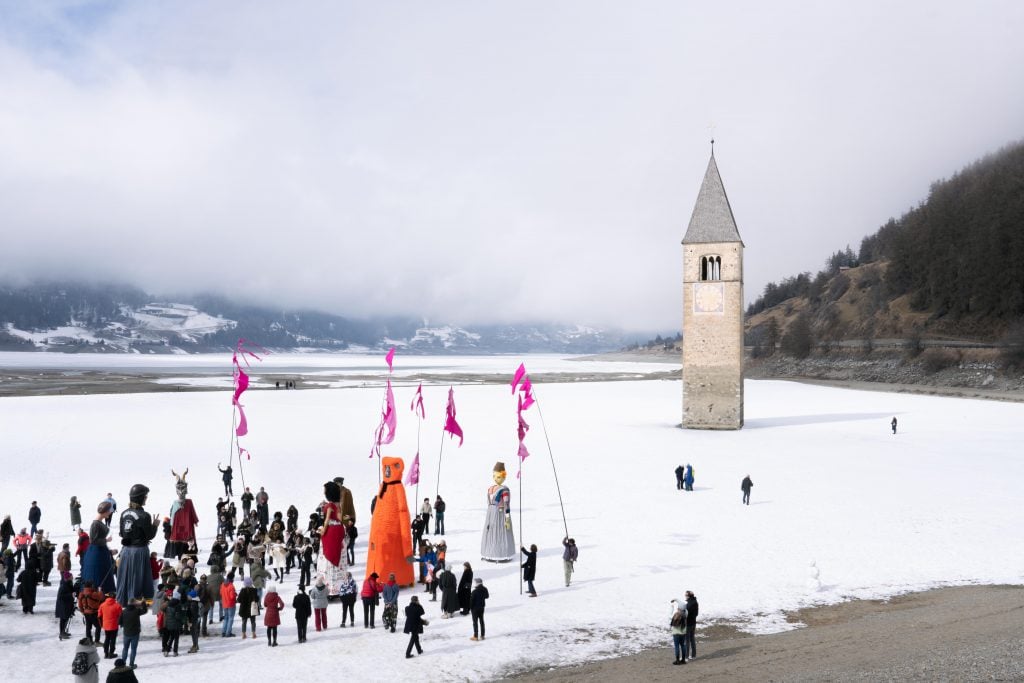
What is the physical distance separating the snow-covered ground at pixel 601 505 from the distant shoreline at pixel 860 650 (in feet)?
2.31

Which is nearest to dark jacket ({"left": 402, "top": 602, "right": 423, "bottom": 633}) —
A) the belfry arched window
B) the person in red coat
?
the person in red coat

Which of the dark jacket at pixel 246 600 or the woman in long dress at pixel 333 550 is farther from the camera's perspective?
the woman in long dress at pixel 333 550

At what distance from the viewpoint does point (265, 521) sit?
65.3 feet

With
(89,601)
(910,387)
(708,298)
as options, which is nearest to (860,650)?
(89,601)

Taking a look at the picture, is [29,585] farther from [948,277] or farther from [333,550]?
[948,277]

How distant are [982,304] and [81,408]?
91.3 metres

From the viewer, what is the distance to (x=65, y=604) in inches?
496

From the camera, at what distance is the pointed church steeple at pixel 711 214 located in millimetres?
43125

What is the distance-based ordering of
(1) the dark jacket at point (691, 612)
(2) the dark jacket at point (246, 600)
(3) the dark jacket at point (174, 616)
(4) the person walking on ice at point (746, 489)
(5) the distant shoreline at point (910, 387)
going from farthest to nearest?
1. (5) the distant shoreline at point (910, 387)
2. (4) the person walking on ice at point (746, 489)
3. (2) the dark jacket at point (246, 600)
4. (3) the dark jacket at point (174, 616)
5. (1) the dark jacket at point (691, 612)

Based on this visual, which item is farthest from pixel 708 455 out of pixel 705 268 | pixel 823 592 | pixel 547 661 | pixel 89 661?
pixel 89 661

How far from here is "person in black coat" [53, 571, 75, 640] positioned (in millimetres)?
12492

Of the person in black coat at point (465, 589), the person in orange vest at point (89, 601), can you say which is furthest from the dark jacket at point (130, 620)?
the person in black coat at point (465, 589)

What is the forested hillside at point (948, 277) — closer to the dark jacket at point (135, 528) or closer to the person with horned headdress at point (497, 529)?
the person with horned headdress at point (497, 529)

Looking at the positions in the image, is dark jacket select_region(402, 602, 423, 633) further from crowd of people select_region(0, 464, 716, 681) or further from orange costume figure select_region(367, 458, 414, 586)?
orange costume figure select_region(367, 458, 414, 586)
